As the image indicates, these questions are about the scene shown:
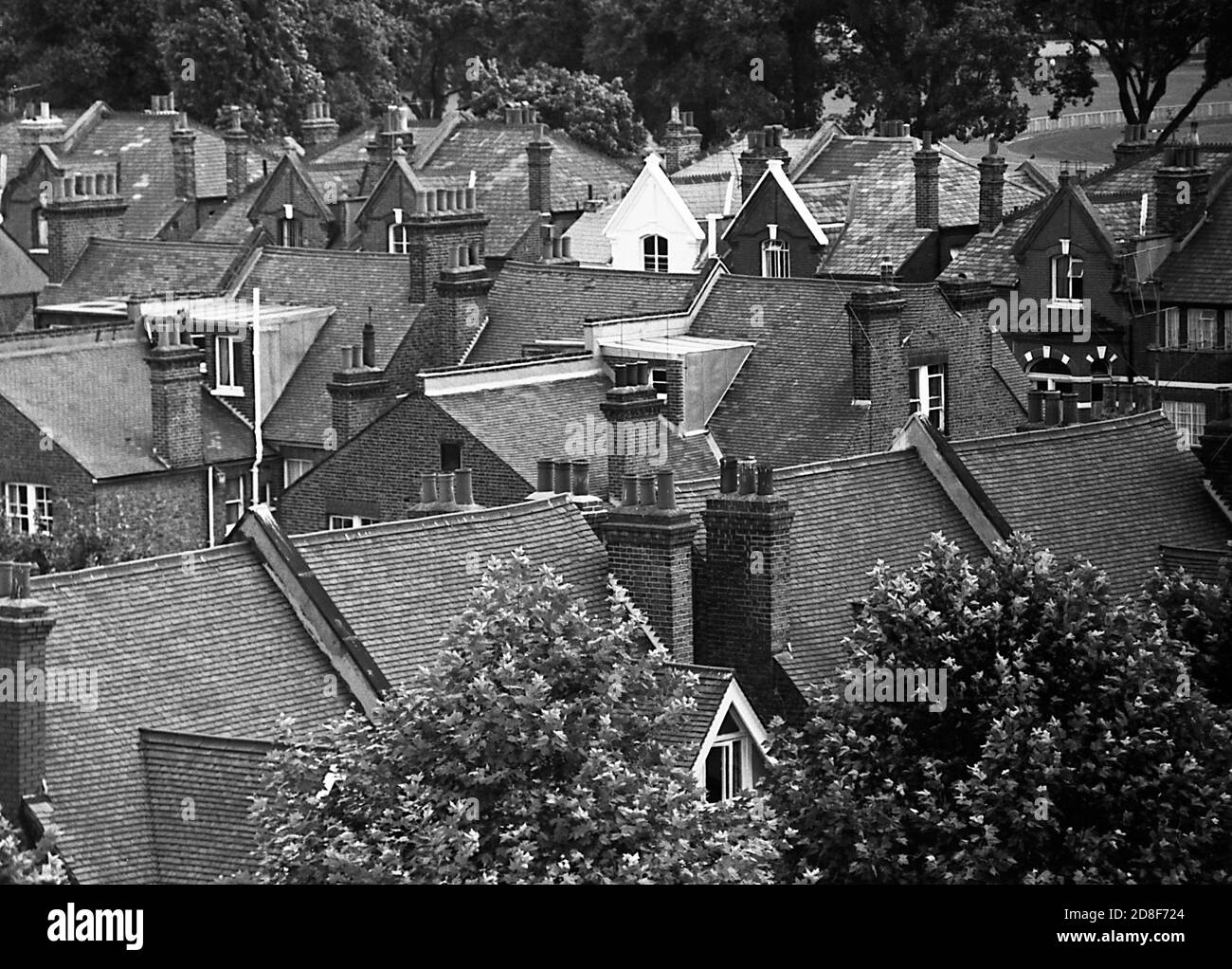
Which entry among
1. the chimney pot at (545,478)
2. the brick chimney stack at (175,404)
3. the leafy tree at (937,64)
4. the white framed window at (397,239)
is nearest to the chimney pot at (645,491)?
the chimney pot at (545,478)

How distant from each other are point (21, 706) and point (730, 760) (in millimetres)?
8408

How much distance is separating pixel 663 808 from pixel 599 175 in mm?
74928

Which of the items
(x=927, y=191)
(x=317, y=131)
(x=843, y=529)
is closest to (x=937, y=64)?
(x=317, y=131)

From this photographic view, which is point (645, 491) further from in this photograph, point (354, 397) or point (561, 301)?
point (561, 301)

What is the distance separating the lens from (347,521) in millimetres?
53781

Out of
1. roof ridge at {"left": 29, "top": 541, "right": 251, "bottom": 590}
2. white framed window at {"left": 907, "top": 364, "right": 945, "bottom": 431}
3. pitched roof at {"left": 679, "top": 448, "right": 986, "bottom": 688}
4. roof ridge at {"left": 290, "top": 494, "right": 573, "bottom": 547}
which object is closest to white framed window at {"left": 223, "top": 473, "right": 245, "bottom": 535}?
white framed window at {"left": 907, "top": 364, "right": 945, "bottom": 431}

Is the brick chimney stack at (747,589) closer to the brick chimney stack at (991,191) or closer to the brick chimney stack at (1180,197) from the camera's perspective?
the brick chimney stack at (1180,197)

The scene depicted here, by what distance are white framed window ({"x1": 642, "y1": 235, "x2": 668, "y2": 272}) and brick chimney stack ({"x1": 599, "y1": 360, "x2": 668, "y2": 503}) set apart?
133ft

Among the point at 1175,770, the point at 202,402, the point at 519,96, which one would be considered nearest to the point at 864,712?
the point at 1175,770

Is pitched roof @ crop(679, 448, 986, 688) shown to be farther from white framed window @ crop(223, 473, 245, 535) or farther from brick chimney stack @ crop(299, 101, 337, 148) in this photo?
brick chimney stack @ crop(299, 101, 337, 148)

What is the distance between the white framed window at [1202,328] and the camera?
7300 centimetres

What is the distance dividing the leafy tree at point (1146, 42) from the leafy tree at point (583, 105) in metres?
18.8

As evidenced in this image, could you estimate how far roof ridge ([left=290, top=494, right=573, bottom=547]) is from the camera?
3722 centimetres
